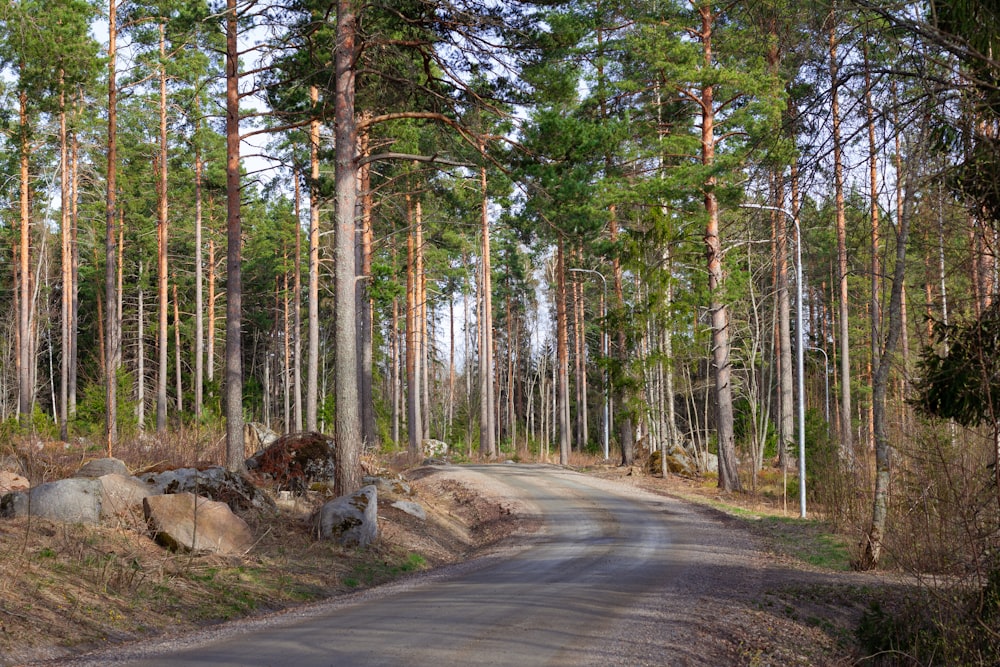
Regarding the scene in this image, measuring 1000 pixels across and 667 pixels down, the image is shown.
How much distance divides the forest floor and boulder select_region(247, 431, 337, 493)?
267 centimetres

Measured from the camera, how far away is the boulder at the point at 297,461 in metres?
17.9

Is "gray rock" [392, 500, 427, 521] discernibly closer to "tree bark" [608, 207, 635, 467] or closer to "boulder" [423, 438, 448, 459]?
"tree bark" [608, 207, 635, 467]

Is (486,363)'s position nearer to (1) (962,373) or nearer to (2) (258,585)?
(2) (258,585)

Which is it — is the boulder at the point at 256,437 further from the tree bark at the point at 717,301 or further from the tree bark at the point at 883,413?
the tree bark at the point at 883,413

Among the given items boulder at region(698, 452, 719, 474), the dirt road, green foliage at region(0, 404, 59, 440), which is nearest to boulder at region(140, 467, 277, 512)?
the dirt road

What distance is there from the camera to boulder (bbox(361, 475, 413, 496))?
18844 millimetres

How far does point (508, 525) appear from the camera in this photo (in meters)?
18.3

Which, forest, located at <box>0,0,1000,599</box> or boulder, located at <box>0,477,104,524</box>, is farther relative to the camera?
boulder, located at <box>0,477,104,524</box>

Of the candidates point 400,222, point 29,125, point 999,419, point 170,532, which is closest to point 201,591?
point 170,532

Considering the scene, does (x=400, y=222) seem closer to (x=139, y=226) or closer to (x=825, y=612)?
(x=139, y=226)

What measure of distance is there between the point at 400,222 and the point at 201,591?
1092 inches

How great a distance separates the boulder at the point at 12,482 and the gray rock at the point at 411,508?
6663 mm

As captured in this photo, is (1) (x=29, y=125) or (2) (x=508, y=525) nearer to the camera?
(2) (x=508, y=525)

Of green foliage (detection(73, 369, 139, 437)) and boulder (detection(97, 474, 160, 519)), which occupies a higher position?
green foliage (detection(73, 369, 139, 437))
